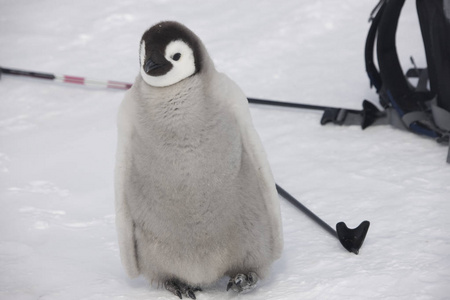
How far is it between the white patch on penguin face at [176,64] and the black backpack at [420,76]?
45.1 inches

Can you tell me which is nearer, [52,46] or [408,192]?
[408,192]

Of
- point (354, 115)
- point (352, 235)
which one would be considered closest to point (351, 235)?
point (352, 235)

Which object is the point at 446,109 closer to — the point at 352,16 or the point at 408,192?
the point at 408,192

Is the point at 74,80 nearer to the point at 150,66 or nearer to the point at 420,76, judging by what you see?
the point at 420,76

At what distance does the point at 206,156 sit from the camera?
154 centimetres

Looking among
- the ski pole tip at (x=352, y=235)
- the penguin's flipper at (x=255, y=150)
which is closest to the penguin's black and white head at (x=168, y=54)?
the penguin's flipper at (x=255, y=150)

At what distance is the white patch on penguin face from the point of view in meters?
1.49

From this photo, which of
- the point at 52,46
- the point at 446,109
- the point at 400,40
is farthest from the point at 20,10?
the point at 446,109

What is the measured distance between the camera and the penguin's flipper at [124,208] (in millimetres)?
1617

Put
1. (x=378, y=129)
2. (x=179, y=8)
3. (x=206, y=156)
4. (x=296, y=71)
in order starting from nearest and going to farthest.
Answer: (x=206, y=156)
(x=378, y=129)
(x=296, y=71)
(x=179, y=8)

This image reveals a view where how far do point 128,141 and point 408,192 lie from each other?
955 millimetres

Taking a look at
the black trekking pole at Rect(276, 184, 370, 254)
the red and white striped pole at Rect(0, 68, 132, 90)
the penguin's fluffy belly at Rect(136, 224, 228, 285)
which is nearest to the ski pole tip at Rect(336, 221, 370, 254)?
the black trekking pole at Rect(276, 184, 370, 254)

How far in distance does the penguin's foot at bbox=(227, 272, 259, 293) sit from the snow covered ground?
5 cm

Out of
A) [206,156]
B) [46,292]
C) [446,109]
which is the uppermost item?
[206,156]
